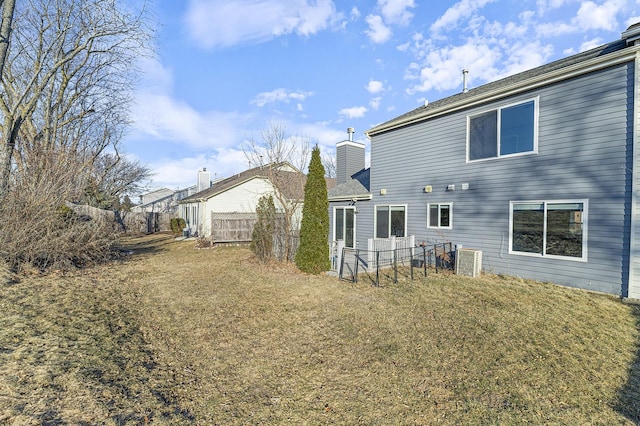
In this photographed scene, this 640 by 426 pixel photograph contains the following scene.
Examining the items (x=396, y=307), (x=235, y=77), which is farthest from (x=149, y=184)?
(x=396, y=307)

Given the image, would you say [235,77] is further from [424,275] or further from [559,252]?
[559,252]

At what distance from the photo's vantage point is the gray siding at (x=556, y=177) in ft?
20.8

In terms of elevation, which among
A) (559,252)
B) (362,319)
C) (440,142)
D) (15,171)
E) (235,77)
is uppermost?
(235,77)

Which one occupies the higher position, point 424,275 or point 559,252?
point 559,252

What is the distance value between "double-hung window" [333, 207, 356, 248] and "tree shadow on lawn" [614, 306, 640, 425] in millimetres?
9885

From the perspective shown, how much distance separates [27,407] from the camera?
99.0 inches

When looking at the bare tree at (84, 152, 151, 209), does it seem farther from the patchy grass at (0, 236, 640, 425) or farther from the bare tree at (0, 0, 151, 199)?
the patchy grass at (0, 236, 640, 425)

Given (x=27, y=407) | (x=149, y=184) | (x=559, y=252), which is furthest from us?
(x=149, y=184)

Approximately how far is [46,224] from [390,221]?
35.7 feet

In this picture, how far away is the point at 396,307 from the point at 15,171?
10921 mm

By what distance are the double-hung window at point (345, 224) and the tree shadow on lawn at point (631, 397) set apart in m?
9.89

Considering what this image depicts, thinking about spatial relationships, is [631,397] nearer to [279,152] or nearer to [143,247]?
[279,152]

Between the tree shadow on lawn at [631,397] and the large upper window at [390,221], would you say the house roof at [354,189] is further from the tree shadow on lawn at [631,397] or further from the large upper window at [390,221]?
the tree shadow on lawn at [631,397]

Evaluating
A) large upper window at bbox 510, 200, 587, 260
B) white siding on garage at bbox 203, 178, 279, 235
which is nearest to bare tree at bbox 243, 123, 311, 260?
white siding on garage at bbox 203, 178, 279, 235
